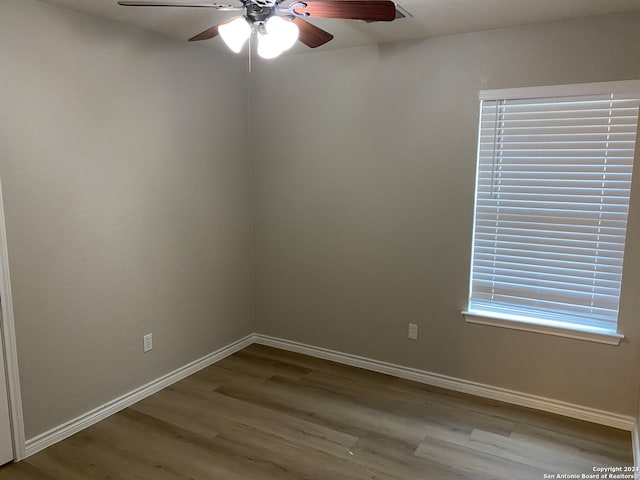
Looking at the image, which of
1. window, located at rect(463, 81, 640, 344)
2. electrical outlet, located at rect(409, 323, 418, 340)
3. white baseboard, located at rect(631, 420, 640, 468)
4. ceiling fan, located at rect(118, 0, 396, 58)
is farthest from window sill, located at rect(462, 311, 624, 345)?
ceiling fan, located at rect(118, 0, 396, 58)

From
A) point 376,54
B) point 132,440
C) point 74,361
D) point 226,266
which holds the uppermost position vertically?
point 376,54

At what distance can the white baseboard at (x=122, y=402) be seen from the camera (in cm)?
266

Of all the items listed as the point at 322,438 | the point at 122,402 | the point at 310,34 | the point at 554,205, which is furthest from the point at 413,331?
the point at 310,34

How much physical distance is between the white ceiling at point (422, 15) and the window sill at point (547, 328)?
1.85m

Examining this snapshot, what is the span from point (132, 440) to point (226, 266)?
150cm

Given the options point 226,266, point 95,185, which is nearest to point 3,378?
point 95,185

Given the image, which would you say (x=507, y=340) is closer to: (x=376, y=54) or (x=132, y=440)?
(x=376, y=54)

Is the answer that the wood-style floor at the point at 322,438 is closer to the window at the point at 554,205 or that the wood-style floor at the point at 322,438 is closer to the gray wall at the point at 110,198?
the gray wall at the point at 110,198

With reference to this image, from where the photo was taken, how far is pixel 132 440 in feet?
9.05

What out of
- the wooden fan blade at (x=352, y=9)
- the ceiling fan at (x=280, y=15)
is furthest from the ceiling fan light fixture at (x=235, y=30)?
the wooden fan blade at (x=352, y=9)

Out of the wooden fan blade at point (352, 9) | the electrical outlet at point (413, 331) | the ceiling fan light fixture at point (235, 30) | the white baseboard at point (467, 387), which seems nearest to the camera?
the wooden fan blade at point (352, 9)

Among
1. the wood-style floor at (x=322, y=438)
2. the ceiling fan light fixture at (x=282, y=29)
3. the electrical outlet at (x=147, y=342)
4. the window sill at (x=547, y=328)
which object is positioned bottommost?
the wood-style floor at (x=322, y=438)

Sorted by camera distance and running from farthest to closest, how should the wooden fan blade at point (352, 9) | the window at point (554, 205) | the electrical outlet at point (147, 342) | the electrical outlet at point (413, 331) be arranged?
the electrical outlet at point (413, 331)
the electrical outlet at point (147, 342)
the window at point (554, 205)
the wooden fan blade at point (352, 9)

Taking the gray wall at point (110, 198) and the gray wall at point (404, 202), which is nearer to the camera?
the gray wall at point (110, 198)
